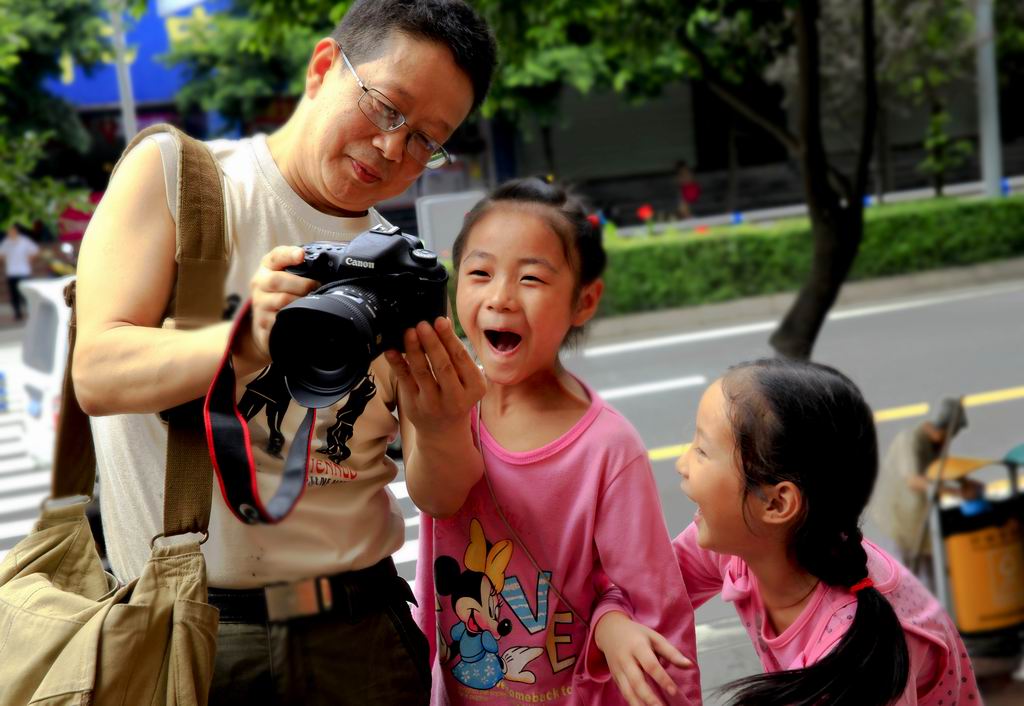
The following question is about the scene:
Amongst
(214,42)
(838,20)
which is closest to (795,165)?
(838,20)

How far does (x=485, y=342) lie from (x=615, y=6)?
4.61m

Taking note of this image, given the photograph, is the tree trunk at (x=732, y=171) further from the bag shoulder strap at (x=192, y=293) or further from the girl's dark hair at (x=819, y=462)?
the bag shoulder strap at (x=192, y=293)

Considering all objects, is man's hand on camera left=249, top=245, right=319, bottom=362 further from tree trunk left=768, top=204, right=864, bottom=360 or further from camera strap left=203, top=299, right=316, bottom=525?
tree trunk left=768, top=204, right=864, bottom=360

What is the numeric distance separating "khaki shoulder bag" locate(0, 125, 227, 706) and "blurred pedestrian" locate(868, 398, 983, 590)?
86.8 inches

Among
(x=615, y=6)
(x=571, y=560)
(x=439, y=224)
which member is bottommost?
(x=571, y=560)

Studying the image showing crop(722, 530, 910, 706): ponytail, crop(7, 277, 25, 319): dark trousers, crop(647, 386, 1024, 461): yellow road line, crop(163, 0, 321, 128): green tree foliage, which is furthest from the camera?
crop(163, 0, 321, 128): green tree foliage

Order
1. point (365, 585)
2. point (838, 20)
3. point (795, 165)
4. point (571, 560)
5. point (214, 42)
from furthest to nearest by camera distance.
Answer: point (795, 165) < point (214, 42) < point (838, 20) < point (571, 560) < point (365, 585)

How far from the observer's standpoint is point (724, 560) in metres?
1.89

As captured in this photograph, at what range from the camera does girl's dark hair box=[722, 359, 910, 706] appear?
1.65m

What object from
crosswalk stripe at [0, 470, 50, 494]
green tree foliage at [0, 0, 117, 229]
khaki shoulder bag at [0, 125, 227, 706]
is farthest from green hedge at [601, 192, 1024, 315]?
khaki shoulder bag at [0, 125, 227, 706]

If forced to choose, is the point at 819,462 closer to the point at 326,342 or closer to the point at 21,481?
the point at 326,342

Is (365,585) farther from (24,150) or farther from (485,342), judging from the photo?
(24,150)

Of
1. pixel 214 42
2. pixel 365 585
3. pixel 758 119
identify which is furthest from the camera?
pixel 214 42

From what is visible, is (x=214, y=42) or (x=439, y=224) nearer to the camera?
(x=439, y=224)
